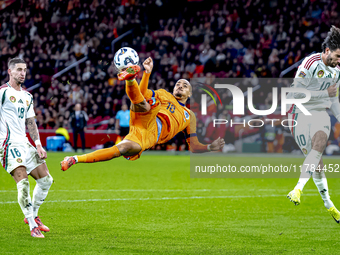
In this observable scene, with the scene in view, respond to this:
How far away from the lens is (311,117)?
7016mm

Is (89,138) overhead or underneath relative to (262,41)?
underneath

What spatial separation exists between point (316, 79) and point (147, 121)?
8.25ft

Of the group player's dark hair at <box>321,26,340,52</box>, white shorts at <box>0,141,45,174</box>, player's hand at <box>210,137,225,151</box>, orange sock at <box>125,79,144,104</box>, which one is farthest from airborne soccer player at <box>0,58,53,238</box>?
player's dark hair at <box>321,26,340,52</box>

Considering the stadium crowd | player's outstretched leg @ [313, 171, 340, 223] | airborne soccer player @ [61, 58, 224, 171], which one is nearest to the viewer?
airborne soccer player @ [61, 58, 224, 171]

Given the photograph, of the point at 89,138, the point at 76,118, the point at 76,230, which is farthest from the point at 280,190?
the point at 89,138

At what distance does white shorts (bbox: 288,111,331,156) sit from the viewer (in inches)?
275

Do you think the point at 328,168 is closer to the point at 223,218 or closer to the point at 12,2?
the point at 223,218

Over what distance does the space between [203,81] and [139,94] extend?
14.7 metres

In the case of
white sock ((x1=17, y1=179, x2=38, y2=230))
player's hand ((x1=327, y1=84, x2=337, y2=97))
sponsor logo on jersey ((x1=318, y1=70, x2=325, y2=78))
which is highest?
sponsor logo on jersey ((x1=318, y1=70, x2=325, y2=78))

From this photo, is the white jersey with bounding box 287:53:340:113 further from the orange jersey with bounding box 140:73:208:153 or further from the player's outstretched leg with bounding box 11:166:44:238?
the player's outstretched leg with bounding box 11:166:44:238

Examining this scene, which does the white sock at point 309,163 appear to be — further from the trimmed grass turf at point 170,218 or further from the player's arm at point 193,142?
the player's arm at point 193,142

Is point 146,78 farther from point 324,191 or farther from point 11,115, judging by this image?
point 324,191

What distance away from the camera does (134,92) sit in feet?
20.2

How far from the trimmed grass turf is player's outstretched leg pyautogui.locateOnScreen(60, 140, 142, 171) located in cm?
101
